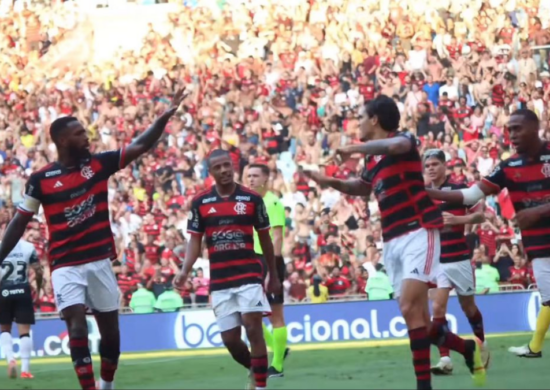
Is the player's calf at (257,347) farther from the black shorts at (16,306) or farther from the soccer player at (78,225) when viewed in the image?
the black shorts at (16,306)

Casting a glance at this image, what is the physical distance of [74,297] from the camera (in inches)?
425

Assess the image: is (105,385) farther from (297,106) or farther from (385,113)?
(297,106)

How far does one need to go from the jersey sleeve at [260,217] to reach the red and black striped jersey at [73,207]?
1475 mm

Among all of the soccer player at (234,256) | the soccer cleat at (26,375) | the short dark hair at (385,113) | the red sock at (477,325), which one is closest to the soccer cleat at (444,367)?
the red sock at (477,325)

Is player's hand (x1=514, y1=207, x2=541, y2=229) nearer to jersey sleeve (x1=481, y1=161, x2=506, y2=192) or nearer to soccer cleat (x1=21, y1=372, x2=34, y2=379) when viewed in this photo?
jersey sleeve (x1=481, y1=161, x2=506, y2=192)

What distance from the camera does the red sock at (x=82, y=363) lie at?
1074 centimetres

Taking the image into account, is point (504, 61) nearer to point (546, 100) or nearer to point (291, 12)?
point (546, 100)

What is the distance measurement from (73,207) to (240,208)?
1.60 meters

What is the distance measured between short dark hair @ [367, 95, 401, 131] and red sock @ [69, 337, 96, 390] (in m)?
3.16

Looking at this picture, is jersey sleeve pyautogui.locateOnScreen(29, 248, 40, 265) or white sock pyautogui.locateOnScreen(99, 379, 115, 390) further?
jersey sleeve pyautogui.locateOnScreen(29, 248, 40, 265)

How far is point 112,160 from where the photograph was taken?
36.0 feet

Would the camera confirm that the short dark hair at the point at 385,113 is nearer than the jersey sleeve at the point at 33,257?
Yes

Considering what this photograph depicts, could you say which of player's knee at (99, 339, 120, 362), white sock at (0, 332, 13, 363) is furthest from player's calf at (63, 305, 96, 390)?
white sock at (0, 332, 13, 363)

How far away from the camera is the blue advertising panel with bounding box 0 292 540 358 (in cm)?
2016
